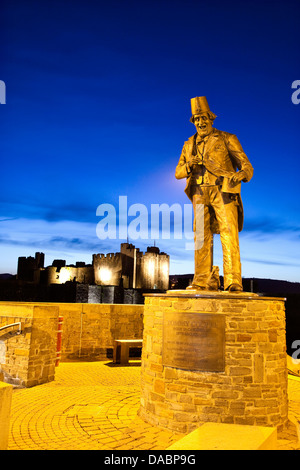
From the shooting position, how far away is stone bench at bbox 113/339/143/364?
364 inches

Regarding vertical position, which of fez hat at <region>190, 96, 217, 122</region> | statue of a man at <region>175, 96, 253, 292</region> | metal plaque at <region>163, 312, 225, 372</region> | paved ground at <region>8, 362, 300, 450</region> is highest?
fez hat at <region>190, 96, 217, 122</region>

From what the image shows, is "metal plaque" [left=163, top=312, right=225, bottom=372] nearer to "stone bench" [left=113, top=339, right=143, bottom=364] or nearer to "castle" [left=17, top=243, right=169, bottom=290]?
"stone bench" [left=113, top=339, right=143, bottom=364]

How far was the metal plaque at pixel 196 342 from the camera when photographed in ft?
14.9

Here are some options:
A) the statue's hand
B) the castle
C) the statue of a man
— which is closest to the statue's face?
the statue of a man

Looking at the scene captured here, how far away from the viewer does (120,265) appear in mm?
40312

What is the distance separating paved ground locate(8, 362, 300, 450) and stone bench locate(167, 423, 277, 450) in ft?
4.53

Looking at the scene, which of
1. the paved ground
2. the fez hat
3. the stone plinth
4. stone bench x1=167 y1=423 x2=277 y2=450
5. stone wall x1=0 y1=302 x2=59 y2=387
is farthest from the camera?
stone wall x1=0 y1=302 x2=59 y2=387

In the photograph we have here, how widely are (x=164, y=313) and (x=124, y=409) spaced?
171cm

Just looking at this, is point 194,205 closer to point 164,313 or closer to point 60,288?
point 164,313

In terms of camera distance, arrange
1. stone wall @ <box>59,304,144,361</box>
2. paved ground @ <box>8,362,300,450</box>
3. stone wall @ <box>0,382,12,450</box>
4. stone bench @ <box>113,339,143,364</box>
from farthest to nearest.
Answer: stone wall @ <box>59,304,144,361</box>, stone bench @ <box>113,339,143,364</box>, paved ground @ <box>8,362,300,450</box>, stone wall @ <box>0,382,12,450</box>

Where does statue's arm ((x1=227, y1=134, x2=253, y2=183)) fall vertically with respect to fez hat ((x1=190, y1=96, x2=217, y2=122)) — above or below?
below

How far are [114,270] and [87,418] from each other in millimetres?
35938
